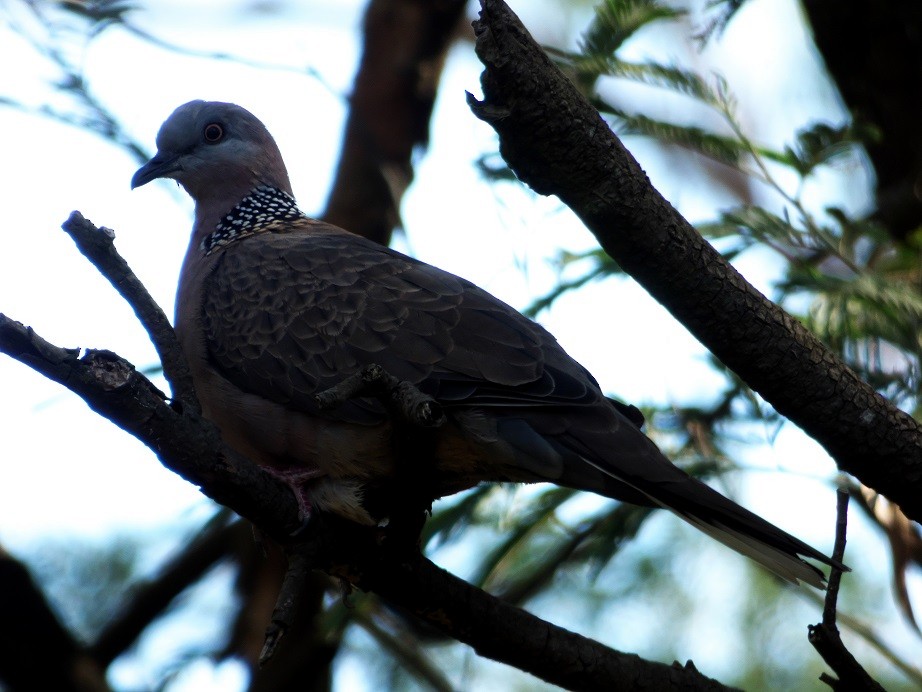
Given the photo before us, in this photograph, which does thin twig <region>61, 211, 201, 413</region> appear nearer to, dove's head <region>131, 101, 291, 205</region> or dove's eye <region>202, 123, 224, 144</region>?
dove's head <region>131, 101, 291, 205</region>

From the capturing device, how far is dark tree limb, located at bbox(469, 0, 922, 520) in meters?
2.77

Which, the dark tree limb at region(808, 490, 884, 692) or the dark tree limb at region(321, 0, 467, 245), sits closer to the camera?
the dark tree limb at region(808, 490, 884, 692)

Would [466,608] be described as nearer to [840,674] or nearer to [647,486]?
[647,486]

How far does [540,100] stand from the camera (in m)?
2.77

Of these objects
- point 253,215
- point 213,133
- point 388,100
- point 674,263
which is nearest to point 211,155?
point 213,133

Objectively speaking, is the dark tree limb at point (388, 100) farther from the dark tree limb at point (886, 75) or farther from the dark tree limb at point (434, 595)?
Answer: the dark tree limb at point (434, 595)

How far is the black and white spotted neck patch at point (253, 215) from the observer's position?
4.77 metres

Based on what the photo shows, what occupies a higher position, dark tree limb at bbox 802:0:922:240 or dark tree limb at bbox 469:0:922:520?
dark tree limb at bbox 802:0:922:240

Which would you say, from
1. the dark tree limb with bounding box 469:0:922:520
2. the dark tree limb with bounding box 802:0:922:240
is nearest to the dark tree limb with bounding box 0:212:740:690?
the dark tree limb with bounding box 469:0:922:520

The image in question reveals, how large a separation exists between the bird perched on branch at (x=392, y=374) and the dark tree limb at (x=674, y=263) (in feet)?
1.17

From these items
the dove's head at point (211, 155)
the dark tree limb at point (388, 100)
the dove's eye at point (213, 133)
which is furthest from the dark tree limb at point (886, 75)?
the dove's eye at point (213, 133)

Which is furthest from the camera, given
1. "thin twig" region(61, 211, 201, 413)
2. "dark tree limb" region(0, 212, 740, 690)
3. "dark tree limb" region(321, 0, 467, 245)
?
"dark tree limb" region(321, 0, 467, 245)

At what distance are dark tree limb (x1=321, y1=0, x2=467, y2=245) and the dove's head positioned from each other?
1860mm

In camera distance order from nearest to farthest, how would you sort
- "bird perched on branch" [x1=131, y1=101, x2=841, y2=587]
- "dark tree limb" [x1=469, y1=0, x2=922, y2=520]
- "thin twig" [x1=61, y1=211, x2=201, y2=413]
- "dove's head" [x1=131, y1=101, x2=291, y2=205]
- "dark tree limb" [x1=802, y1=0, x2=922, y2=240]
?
1. "dark tree limb" [x1=469, y1=0, x2=922, y2=520]
2. "thin twig" [x1=61, y1=211, x2=201, y2=413]
3. "bird perched on branch" [x1=131, y1=101, x2=841, y2=587]
4. "dove's head" [x1=131, y1=101, x2=291, y2=205]
5. "dark tree limb" [x1=802, y1=0, x2=922, y2=240]
